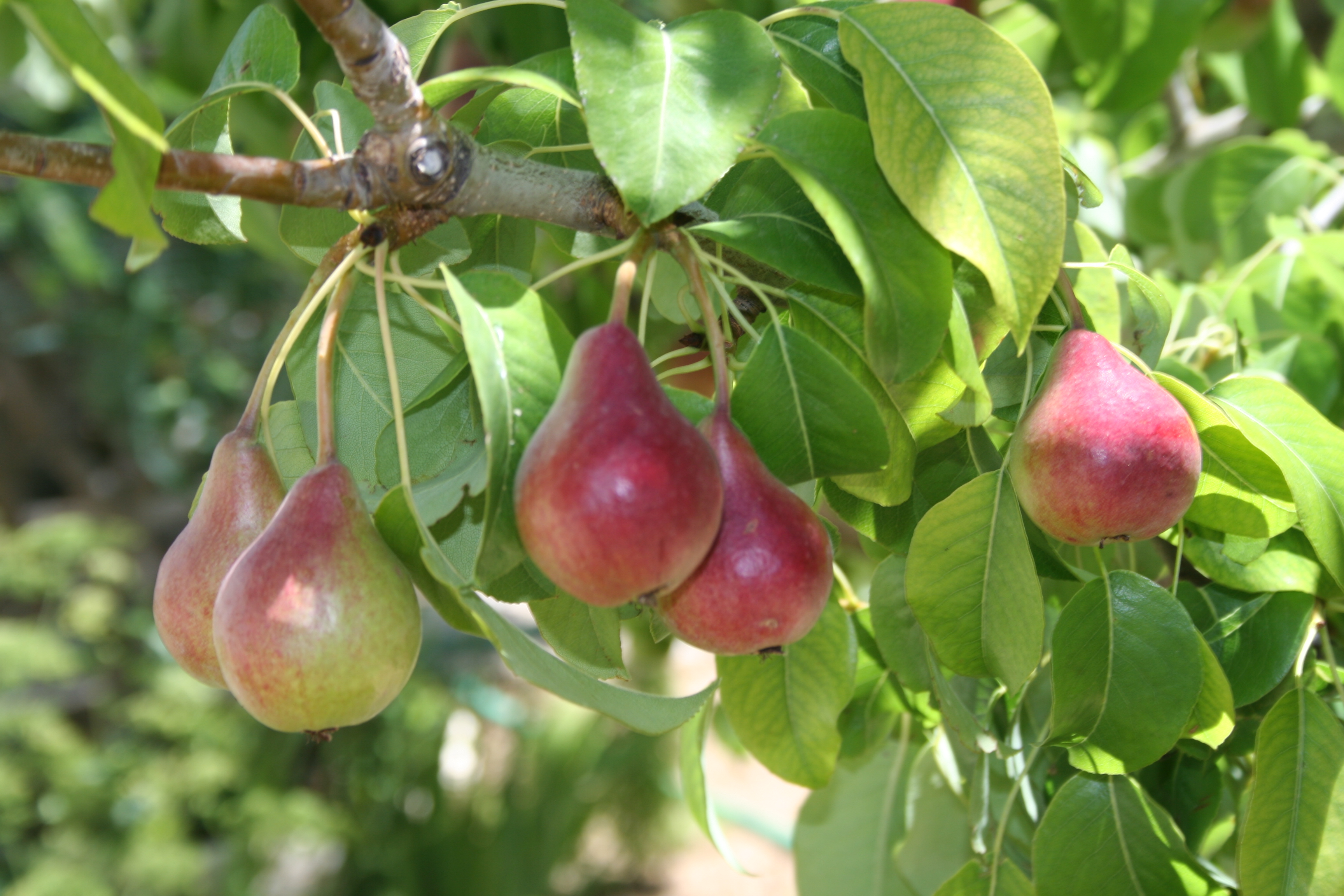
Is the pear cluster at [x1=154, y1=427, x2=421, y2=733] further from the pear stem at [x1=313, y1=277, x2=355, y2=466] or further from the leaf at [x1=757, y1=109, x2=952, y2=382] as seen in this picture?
the leaf at [x1=757, y1=109, x2=952, y2=382]

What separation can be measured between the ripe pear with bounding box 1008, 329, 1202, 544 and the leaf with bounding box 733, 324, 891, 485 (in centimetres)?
8

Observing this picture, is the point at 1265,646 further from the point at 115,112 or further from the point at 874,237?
the point at 115,112

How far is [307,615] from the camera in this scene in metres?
0.36

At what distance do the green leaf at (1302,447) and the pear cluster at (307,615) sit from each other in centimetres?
38

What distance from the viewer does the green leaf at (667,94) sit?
1.15ft

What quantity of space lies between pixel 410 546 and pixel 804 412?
0.17m

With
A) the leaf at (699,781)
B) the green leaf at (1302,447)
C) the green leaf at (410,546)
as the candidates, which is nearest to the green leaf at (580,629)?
the green leaf at (410,546)

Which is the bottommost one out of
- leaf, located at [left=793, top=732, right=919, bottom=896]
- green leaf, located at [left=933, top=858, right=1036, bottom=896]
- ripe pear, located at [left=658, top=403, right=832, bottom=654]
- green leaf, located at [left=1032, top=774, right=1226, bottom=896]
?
leaf, located at [left=793, top=732, right=919, bottom=896]

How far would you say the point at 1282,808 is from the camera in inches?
18.8

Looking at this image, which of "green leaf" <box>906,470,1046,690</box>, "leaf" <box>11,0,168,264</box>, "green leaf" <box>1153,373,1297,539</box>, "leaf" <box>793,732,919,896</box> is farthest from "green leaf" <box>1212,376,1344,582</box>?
"leaf" <box>11,0,168,264</box>

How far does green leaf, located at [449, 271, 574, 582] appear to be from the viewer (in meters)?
0.34

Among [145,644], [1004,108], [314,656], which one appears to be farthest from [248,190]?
[145,644]

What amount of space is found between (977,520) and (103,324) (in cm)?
301

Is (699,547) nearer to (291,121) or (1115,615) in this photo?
(1115,615)
